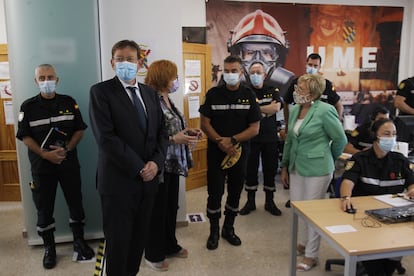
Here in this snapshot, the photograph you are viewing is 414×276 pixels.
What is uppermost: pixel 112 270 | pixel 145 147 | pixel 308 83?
pixel 308 83

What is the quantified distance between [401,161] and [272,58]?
10.9 feet

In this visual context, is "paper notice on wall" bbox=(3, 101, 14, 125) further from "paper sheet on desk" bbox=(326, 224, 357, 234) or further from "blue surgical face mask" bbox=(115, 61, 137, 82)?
"paper sheet on desk" bbox=(326, 224, 357, 234)

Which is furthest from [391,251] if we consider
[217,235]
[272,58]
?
[272,58]

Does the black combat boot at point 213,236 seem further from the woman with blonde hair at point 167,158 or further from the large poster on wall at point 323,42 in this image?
the large poster on wall at point 323,42

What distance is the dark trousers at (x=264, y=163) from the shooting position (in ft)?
13.4

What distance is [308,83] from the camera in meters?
2.64

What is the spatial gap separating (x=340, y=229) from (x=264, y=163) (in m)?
2.25

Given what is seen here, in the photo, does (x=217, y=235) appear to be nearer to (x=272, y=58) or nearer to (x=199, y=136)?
(x=199, y=136)

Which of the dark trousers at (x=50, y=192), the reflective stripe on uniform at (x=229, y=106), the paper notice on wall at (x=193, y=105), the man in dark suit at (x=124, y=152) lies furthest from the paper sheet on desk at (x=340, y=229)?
the paper notice on wall at (x=193, y=105)

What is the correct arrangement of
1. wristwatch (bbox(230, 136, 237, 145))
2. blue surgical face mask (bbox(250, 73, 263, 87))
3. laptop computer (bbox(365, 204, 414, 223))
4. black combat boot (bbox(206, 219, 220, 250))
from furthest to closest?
1. blue surgical face mask (bbox(250, 73, 263, 87))
2. black combat boot (bbox(206, 219, 220, 250))
3. wristwatch (bbox(230, 136, 237, 145))
4. laptop computer (bbox(365, 204, 414, 223))

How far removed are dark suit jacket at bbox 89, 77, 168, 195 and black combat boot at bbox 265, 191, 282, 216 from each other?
2284 mm

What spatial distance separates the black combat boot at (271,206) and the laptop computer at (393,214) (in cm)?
198

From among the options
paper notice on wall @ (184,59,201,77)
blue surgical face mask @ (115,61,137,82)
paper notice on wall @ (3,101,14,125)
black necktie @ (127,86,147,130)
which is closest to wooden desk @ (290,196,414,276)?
black necktie @ (127,86,147,130)

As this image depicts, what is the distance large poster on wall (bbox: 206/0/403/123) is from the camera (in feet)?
17.2
